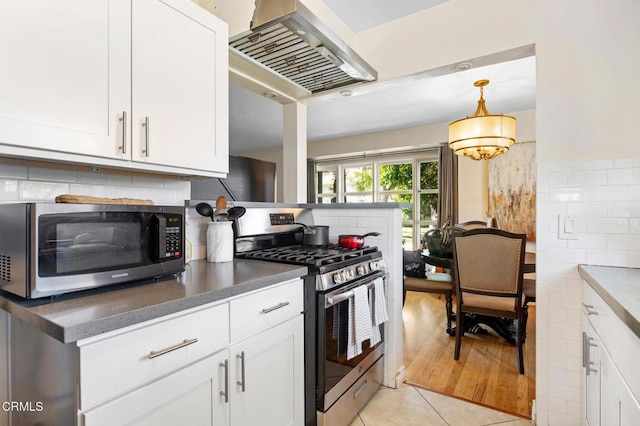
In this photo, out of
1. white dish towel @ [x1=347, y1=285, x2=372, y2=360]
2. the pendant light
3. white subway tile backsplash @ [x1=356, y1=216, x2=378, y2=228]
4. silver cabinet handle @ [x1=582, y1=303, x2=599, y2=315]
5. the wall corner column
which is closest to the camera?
silver cabinet handle @ [x1=582, y1=303, x2=599, y2=315]

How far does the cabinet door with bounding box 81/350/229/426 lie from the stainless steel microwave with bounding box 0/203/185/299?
1.28 ft

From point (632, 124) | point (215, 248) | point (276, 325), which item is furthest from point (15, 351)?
point (632, 124)

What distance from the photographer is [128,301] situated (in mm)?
961

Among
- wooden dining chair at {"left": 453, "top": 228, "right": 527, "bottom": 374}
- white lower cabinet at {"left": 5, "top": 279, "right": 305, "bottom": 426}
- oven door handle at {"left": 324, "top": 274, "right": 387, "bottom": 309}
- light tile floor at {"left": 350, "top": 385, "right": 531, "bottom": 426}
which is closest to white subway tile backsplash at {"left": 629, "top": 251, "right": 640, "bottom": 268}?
wooden dining chair at {"left": 453, "top": 228, "right": 527, "bottom": 374}

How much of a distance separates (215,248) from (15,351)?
0.83 metres

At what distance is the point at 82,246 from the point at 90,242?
3 cm

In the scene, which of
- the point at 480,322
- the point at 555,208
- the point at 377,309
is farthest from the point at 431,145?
the point at 377,309

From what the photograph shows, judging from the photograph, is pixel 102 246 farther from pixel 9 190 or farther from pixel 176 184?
pixel 176 184

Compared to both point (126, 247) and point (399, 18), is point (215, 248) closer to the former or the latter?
point (126, 247)

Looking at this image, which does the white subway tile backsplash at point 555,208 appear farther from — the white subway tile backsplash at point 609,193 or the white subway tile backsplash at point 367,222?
the white subway tile backsplash at point 367,222

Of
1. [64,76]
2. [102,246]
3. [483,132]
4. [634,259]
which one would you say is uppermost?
[483,132]

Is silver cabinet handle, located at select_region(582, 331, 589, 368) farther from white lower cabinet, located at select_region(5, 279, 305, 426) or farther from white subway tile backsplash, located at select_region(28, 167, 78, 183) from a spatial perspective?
white subway tile backsplash, located at select_region(28, 167, 78, 183)
